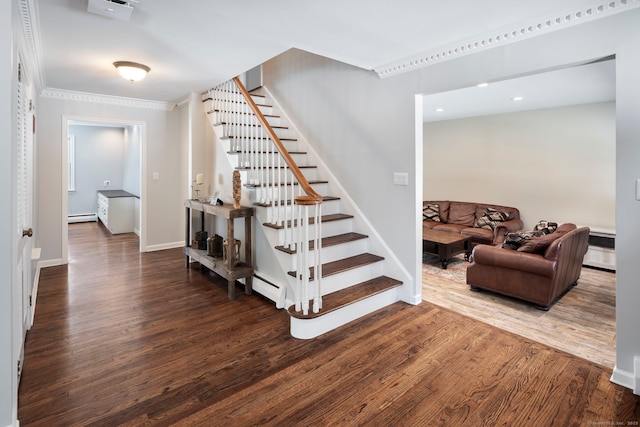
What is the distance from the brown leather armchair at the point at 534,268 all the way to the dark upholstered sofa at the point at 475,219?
4.55 feet

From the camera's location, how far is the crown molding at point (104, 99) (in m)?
4.51

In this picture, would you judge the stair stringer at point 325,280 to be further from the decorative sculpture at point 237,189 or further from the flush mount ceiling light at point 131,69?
the flush mount ceiling light at point 131,69

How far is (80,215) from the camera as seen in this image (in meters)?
8.32

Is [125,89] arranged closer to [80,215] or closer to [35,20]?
[35,20]

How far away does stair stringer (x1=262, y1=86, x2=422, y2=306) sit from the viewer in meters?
3.37

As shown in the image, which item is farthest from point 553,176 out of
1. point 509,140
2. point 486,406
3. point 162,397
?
point 162,397

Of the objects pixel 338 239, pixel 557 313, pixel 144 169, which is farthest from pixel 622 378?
pixel 144 169

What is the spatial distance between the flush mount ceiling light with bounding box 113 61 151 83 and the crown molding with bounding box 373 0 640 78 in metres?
2.40

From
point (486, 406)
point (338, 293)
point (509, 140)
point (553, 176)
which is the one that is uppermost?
point (509, 140)

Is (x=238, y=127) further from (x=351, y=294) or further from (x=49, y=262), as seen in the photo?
(x=49, y=262)

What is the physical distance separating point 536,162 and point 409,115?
3533mm

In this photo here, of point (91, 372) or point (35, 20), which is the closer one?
point (91, 372)

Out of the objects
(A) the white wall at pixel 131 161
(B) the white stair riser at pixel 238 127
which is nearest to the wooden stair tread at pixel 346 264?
(B) the white stair riser at pixel 238 127

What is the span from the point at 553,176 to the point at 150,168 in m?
6.34
